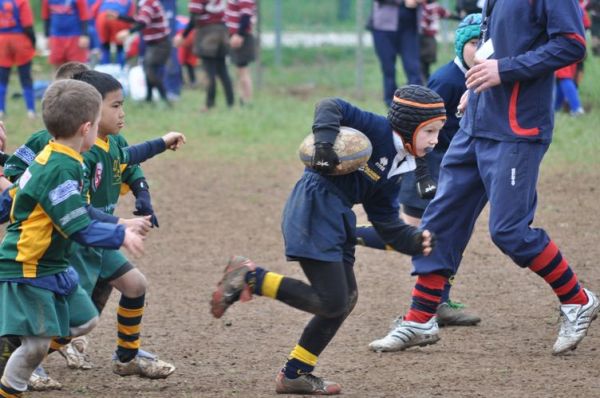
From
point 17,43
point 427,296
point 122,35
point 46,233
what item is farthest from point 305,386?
point 122,35

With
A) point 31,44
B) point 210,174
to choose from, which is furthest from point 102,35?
point 210,174

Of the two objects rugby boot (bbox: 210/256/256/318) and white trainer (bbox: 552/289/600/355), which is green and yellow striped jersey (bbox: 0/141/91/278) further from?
white trainer (bbox: 552/289/600/355)

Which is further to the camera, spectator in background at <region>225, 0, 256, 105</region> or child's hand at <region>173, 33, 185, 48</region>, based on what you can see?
child's hand at <region>173, 33, 185, 48</region>

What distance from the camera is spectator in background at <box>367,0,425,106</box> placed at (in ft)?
46.8

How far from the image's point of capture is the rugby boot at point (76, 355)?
18.6ft

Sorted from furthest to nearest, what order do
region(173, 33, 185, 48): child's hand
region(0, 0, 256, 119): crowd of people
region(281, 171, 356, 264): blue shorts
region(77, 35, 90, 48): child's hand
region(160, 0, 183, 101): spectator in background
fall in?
region(160, 0, 183, 101): spectator in background
region(173, 33, 185, 48): child's hand
region(77, 35, 90, 48): child's hand
region(0, 0, 256, 119): crowd of people
region(281, 171, 356, 264): blue shorts

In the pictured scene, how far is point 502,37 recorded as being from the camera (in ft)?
18.2

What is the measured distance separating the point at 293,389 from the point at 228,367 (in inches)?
24.1

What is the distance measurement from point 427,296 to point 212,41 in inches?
389

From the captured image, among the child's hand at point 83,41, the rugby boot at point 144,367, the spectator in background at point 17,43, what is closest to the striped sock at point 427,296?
the rugby boot at point 144,367

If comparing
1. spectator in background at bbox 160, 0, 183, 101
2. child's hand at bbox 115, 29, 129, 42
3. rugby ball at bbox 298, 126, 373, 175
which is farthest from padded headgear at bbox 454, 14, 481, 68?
spectator in background at bbox 160, 0, 183, 101

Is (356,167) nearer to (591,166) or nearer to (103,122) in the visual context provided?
(103,122)

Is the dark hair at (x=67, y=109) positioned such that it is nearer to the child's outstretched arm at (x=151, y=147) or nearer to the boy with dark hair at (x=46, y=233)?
the boy with dark hair at (x=46, y=233)

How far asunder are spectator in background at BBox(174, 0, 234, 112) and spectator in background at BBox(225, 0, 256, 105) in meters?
0.16
